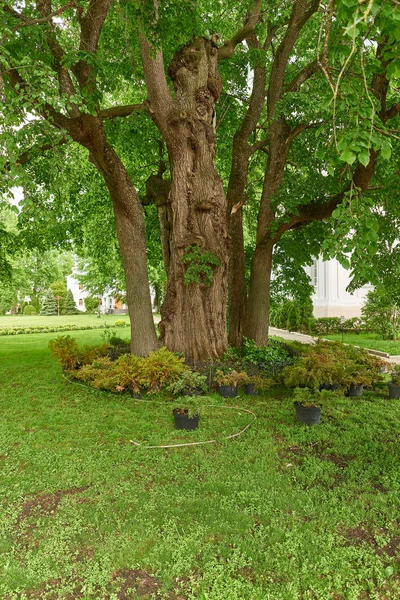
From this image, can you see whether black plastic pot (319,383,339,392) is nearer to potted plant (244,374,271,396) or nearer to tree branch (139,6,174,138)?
potted plant (244,374,271,396)

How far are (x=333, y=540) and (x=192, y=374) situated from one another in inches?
175

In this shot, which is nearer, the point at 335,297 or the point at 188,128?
the point at 188,128

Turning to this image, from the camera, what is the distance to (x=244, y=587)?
255 cm

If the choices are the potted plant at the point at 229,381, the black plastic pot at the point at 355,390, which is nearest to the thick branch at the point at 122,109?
the potted plant at the point at 229,381

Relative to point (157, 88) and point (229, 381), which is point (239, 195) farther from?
point (229, 381)

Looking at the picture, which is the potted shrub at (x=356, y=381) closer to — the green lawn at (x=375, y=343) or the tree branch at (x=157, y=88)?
the green lawn at (x=375, y=343)

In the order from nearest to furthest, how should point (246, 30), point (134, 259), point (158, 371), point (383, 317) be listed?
point (158, 371) < point (134, 259) < point (246, 30) < point (383, 317)

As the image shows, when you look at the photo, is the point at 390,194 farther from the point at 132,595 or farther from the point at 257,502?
the point at 132,595

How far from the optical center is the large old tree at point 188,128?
6.29 m

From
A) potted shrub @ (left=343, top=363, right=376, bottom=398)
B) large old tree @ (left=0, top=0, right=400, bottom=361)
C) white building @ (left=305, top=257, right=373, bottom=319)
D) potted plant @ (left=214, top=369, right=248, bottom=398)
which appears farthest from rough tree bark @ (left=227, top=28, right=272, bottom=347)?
white building @ (left=305, top=257, right=373, bottom=319)


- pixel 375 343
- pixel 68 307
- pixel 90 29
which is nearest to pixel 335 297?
pixel 375 343

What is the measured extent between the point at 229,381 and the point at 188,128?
5271 mm

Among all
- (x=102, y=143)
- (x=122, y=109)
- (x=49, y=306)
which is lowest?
(x=49, y=306)

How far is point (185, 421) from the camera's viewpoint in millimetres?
5551
